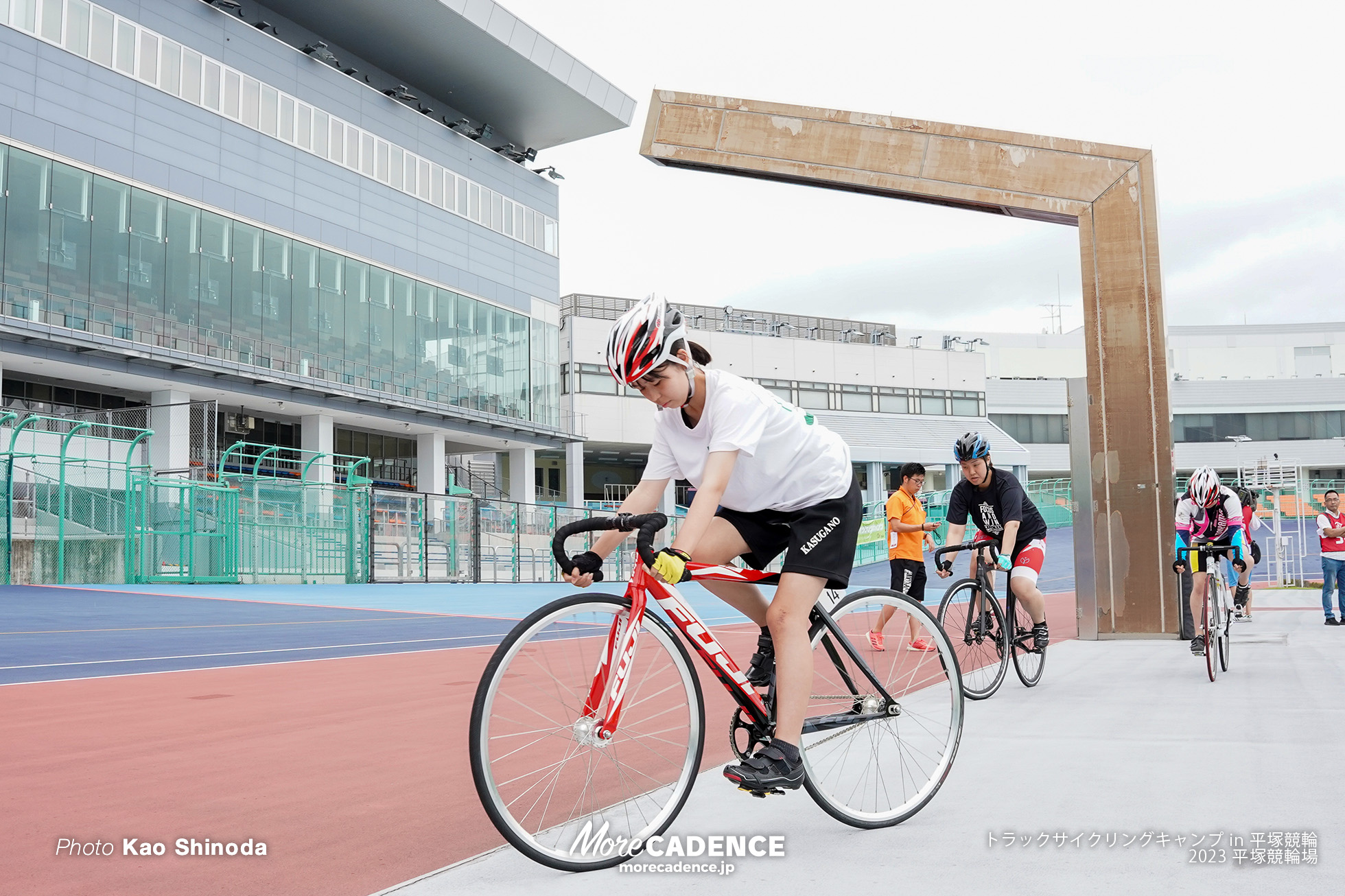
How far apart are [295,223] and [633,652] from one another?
34913 millimetres

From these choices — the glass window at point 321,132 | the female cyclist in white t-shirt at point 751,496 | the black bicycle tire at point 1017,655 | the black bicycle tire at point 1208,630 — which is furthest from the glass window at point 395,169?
the female cyclist in white t-shirt at point 751,496

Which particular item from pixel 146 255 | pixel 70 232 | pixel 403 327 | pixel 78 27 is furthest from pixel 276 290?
pixel 78 27

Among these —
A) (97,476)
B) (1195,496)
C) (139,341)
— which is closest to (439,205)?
(139,341)

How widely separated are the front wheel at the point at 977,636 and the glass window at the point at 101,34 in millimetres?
30022

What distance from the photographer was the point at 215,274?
106ft

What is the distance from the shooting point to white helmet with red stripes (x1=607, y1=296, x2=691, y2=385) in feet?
10.9

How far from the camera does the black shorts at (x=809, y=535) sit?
3.71m

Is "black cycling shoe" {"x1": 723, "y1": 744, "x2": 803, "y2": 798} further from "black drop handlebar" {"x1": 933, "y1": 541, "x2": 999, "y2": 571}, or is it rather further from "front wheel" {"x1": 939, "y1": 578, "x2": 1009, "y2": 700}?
"black drop handlebar" {"x1": 933, "y1": 541, "x2": 999, "y2": 571}

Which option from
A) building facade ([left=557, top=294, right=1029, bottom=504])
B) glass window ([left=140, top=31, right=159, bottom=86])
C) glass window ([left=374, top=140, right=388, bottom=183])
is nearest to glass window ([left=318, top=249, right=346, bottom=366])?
glass window ([left=374, top=140, right=388, bottom=183])

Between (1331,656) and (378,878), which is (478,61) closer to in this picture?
(1331,656)

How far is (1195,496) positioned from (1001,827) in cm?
603

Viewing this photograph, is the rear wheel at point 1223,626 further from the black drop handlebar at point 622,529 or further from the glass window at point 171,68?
the glass window at point 171,68

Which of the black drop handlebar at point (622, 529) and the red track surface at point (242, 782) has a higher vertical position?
the black drop handlebar at point (622, 529)

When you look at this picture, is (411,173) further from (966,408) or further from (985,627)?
(966,408)
